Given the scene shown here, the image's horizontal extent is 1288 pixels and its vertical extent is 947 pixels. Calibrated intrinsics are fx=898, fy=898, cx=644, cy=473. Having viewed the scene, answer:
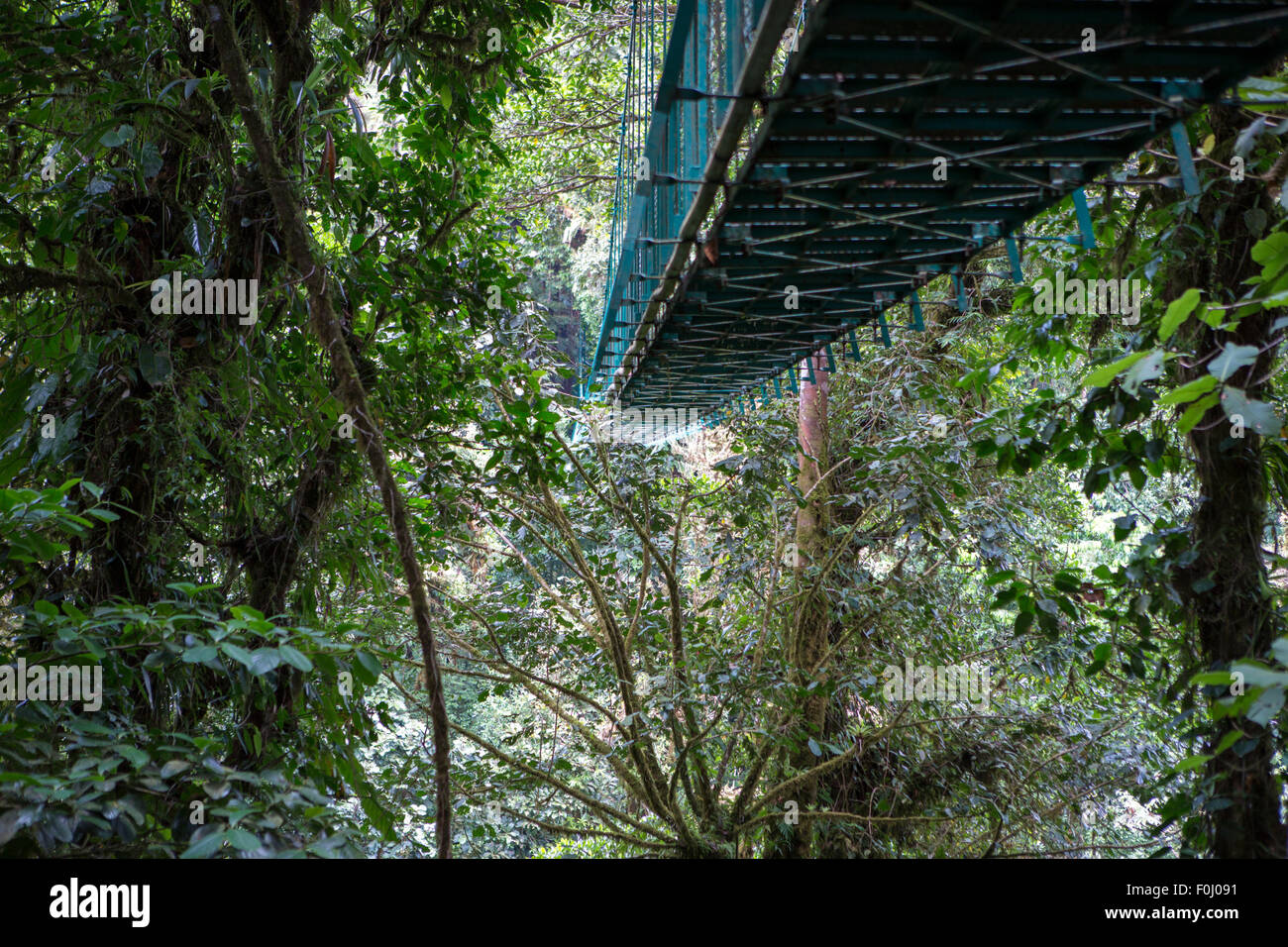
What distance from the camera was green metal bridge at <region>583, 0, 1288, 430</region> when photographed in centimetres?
128

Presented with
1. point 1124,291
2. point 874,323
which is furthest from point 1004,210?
point 874,323

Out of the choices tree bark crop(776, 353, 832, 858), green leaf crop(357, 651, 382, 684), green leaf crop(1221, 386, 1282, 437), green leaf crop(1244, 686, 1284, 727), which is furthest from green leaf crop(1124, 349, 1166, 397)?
tree bark crop(776, 353, 832, 858)

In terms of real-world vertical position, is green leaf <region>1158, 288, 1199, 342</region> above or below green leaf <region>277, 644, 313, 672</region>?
above

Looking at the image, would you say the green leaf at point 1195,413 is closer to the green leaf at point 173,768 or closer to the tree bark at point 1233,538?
the tree bark at point 1233,538

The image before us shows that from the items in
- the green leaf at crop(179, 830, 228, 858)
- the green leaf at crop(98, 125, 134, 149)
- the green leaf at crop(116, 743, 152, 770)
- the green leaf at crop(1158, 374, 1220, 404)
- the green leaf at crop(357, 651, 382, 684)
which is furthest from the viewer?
the green leaf at crop(98, 125, 134, 149)

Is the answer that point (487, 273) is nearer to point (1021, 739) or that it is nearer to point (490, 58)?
point (490, 58)

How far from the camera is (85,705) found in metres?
1.45

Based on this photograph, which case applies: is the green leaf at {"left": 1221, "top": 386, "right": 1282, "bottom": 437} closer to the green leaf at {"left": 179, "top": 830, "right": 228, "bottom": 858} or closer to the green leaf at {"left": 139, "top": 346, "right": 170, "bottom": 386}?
the green leaf at {"left": 179, "top": 830, "right": 228, "bottom": 858}

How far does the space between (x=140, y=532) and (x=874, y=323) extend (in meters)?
2.09

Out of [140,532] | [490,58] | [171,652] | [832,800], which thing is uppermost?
[490,58]

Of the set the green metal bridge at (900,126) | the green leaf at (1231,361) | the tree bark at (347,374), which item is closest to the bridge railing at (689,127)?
the green metal bridge at (900,126)

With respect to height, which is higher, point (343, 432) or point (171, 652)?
point (343, 432)

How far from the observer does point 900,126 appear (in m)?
Answer: 1.57

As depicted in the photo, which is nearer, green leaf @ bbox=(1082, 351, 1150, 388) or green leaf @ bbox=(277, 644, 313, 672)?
green leaf @ bbox=(1082, 351, 1150, 388)
